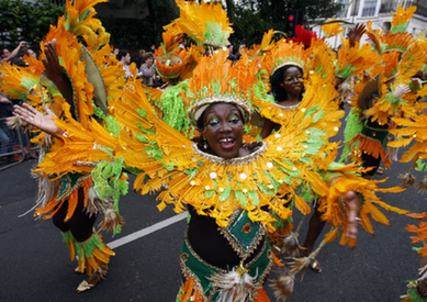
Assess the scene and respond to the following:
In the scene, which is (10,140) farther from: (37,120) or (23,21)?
(37,120)

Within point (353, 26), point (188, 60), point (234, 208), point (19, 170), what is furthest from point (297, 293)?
point (19, 170)

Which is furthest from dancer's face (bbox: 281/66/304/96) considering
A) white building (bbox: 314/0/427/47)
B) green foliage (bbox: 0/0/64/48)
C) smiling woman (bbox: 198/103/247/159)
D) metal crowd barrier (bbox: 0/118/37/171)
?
white building (bbox: 314/0/427/47)

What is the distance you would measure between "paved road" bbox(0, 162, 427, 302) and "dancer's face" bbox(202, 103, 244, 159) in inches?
72.5

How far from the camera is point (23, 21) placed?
9133mm

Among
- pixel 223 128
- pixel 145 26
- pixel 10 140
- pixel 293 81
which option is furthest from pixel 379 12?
pixel 223 128

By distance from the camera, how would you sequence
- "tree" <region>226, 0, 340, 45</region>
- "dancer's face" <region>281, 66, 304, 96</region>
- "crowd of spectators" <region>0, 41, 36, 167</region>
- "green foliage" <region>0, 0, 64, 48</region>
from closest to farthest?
"dancer's face" <region>281, 66, 304, 96</region> → "crowd of spectators" <region>0, 41, 36, 167</region> → "green foliage" <region>0, 0, 64, 48</region> → "tree" <region>226, 0, 340, 45</region>

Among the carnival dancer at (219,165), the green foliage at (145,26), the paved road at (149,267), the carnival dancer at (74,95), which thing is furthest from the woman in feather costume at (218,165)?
the green foliage at (145,26)

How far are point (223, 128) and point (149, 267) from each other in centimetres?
220

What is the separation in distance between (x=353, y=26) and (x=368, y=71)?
33.3 inches

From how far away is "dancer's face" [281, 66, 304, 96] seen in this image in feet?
10.9

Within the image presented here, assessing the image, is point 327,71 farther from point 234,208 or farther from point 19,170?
point 19,170

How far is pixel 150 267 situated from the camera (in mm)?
3459

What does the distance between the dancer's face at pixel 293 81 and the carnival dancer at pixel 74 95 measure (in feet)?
5.04

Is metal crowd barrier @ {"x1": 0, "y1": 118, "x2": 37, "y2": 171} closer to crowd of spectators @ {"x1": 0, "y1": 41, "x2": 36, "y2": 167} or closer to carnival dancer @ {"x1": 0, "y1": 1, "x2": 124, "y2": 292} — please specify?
crowd of spectators @ {"x1": 0, "y1": 41, "x2": 36, "y2": 167}
